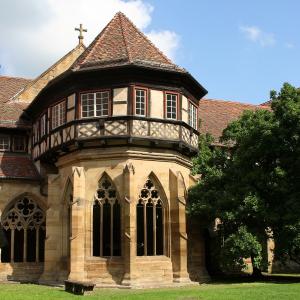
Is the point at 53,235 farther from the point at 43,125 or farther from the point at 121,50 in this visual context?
the point at 121,50

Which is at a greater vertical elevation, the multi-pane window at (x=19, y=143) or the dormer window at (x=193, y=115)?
the dormer window at (x=193, y=115)

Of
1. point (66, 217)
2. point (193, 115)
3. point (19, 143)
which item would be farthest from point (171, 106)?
point (19, 143)

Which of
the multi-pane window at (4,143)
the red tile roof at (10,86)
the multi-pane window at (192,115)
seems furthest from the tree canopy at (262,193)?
the red tile roof at (10,86)

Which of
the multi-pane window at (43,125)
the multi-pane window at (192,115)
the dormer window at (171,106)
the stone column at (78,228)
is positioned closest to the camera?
the stone column at (78,228)

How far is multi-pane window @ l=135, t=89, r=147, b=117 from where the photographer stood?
77.6ft

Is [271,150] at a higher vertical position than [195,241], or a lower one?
higher

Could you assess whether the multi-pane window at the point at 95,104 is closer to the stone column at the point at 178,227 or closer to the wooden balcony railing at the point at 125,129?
the wooden balcony railing at the point at 125,129

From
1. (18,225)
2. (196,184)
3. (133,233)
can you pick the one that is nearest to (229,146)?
(196,184)

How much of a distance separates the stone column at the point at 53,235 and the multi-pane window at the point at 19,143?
5.04m

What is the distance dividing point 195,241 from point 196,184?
8.97 ft

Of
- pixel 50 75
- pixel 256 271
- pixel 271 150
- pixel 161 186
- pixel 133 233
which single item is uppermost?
pixel 50 75

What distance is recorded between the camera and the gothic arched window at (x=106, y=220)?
76.3 ft

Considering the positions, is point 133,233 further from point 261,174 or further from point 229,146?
point 229,146

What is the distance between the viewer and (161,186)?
24.2 m
